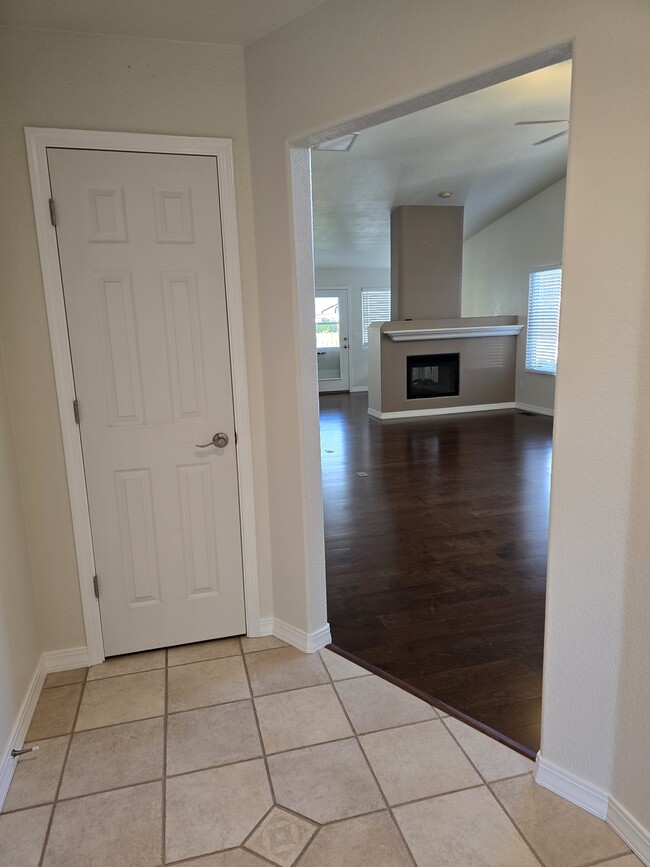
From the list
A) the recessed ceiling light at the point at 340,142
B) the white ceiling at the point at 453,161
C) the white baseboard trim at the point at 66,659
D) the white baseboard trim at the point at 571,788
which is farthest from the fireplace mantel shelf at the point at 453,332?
the white baseboard trim at the point at 571,788

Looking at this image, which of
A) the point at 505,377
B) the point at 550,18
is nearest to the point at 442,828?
the point at 550,18

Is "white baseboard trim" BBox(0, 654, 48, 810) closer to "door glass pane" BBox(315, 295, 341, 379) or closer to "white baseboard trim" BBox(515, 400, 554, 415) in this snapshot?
"white baseboard trim" BBox(515, 400, 554, 415)

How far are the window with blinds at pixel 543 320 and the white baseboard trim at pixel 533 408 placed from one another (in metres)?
0.54

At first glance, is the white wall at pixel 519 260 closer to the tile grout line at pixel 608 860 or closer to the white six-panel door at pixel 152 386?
the white six-panel door at pixel 152 386

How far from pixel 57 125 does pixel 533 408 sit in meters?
7.36

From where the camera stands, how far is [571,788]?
162 cm

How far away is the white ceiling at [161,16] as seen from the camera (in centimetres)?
183

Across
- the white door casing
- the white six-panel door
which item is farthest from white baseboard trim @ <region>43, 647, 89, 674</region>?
the white door casing

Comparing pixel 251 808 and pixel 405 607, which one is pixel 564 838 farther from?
pixel 405 607

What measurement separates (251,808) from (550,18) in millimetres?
2288

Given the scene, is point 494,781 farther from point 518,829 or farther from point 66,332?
point 66,332

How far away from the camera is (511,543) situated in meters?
3.52

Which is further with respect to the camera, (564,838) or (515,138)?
(515,138)

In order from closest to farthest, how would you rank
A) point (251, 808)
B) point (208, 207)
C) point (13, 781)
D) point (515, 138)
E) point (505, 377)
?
point (251, 808)
point (13, 781)
point (208, 207)
point (515, 138)
point (505, 377)
